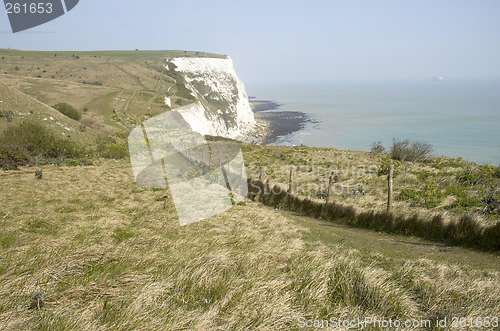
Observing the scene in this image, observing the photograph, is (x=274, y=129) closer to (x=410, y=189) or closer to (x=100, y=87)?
(x=100, y=87)

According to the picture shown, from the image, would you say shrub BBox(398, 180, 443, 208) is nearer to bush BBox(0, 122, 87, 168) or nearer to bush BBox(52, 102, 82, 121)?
bush BBox(0, 122, 87, 168)

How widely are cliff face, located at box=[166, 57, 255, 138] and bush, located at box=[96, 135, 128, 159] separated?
44595mm

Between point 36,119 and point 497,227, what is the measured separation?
3498 centimetres

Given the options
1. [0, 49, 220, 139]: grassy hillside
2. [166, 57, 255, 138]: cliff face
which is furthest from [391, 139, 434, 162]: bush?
[166, 57, 255, 138]: cliff face

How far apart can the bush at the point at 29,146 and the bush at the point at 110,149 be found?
6.82 ft

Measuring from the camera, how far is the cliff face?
3521 inches

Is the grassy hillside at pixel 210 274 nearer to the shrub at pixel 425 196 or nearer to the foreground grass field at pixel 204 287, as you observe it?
the foreground grass field at pixel 204 287

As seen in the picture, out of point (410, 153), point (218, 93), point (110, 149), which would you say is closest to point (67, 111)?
point (110, 149)

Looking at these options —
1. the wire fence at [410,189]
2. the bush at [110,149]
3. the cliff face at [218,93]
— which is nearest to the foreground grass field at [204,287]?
the wire fence at [410,189]

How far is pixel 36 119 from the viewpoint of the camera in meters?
28.1

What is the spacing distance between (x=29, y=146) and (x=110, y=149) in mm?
7017

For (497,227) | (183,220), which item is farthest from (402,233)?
(183,220)

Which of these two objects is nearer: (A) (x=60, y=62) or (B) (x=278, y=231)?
(B) (x=278, y=231)

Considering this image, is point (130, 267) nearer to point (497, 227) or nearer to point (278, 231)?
point (278, 231)
